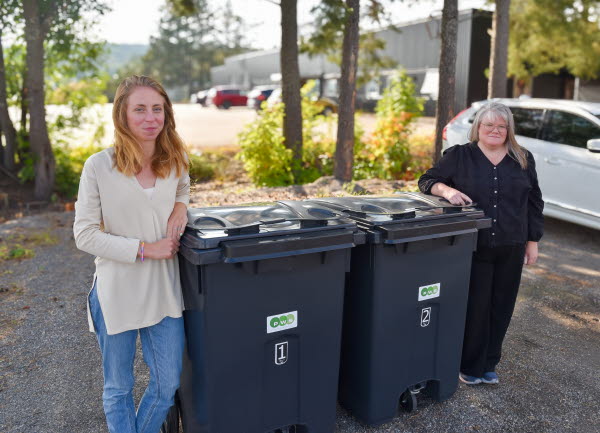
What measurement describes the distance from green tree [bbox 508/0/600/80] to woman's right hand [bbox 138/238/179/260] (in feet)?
46.9

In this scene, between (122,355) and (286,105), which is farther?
(286,105)

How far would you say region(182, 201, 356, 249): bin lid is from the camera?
249 centimetres

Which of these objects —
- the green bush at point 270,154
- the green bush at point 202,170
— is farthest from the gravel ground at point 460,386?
the green bush at point 202,170

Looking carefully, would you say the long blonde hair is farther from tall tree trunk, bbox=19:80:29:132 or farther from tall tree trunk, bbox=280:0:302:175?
tall tree trunk, bbox=19:80:29:132

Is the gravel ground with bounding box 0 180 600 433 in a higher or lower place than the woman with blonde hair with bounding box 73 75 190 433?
lower

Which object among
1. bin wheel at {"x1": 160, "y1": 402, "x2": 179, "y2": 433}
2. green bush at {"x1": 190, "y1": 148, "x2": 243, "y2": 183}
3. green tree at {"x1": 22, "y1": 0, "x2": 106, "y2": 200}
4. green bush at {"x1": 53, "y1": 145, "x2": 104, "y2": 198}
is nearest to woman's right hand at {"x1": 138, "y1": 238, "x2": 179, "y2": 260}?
bin wheel at {"x1": 160, "y1": 402, "x2": 179, "y2": 433}

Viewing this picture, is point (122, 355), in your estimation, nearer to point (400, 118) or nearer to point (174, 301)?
point (174, 301)

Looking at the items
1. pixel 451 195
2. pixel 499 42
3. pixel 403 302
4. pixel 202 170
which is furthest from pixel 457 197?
pixel 202 170

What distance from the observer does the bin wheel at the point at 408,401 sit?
3201 millimetres

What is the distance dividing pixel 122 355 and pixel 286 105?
7.83 m

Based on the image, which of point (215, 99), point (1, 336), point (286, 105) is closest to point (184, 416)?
point (1, 336)

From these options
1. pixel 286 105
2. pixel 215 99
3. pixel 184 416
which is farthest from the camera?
pixel 215 99

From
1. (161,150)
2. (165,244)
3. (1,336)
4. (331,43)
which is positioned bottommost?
(1,336)

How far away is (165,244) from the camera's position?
96.1 inches
